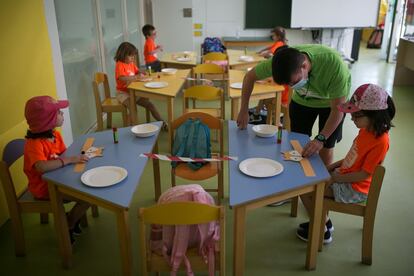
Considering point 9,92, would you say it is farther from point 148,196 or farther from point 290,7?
point 290,7

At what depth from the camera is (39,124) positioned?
87.0 inches

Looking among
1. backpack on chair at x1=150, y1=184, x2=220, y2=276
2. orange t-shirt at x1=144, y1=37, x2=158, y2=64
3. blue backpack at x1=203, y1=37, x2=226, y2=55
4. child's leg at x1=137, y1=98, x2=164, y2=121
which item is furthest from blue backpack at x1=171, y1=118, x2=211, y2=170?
blue backpack at x1=203, y1=37, x2=226, y2=55

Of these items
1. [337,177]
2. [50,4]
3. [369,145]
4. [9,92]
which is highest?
[50,4]

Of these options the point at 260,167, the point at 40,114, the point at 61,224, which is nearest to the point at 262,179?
the point at 260,167

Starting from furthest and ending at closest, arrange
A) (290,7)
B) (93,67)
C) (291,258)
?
(290,7)
(93,67)
(291,258)

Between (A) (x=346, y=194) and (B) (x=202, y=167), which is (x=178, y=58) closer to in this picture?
(B) (x=202, y=167)

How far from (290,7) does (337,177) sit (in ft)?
21.1

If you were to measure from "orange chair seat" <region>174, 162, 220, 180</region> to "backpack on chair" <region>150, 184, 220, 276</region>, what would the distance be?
2.64ft

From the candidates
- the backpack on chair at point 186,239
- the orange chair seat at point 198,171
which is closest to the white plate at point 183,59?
the orange chair seat at point 198,171

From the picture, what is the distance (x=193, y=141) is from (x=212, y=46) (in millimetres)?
4998

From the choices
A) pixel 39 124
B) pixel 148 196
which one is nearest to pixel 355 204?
pixel 148 196

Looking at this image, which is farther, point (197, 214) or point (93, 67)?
point (93, 67)

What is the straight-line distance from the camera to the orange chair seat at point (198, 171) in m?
2.73

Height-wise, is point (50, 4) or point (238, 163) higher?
point (50, 4)
